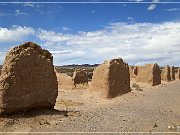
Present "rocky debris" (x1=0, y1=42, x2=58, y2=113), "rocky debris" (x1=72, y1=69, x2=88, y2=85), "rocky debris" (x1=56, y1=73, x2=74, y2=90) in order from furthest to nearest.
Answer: "rocky debris" (x1=72, y1=69, x2=88, y2=85) < "rocky debris" (x1=56, y1=73, x2=74, y2=90) < "rocky debris" (x1=0, y1=42, x2=58, y2=113)

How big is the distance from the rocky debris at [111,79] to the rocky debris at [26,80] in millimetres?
6977

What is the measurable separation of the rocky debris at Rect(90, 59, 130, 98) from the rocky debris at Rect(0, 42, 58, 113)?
275 inches

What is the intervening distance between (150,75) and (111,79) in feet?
46.4

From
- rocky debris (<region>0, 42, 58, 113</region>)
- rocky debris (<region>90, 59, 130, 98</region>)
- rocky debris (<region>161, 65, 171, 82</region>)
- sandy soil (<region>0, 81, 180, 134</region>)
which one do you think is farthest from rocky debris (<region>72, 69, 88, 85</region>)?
rocky debris (<region>0, 42, 58, 113</region>)

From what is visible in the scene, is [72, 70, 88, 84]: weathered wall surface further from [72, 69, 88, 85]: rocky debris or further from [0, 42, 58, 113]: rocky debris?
[0, 42, 58, 113]: rocky debris

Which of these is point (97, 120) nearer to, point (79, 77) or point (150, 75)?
point (79, 77)

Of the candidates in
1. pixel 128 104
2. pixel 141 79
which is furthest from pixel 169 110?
pixel 141 79

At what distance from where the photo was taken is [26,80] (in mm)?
16938

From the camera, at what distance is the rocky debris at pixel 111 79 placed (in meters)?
24.5

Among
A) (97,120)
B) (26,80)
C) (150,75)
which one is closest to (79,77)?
(150,75)

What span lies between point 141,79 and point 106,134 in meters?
24.7

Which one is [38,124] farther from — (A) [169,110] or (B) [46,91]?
(A) [169,110]

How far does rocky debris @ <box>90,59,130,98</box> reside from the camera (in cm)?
2452

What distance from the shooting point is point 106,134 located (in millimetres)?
14523
